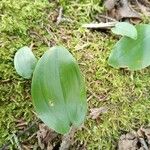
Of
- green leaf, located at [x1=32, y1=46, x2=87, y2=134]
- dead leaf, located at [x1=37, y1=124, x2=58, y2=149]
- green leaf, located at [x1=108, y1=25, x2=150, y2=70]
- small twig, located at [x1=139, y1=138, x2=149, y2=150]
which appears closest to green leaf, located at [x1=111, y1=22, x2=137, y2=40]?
green leaf, located at [x1=108, y1=25, x2=150, y2=70]

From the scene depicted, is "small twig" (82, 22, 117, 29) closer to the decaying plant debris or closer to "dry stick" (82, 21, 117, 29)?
"dry stick" (82, 21, 117, 29)

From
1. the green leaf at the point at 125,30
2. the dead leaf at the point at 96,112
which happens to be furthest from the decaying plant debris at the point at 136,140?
Result: the green leaf at the point at 125,30

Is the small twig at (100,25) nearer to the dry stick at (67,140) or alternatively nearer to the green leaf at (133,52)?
the green leaf at (133,52)

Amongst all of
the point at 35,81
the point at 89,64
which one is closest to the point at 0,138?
the point at 35,81

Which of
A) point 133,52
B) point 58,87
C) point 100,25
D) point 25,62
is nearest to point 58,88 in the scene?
point 58,87

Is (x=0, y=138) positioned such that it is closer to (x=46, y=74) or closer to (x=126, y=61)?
(x=46, y=74)

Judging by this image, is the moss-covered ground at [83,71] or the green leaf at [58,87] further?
the moss-covered ground at [83,71]
